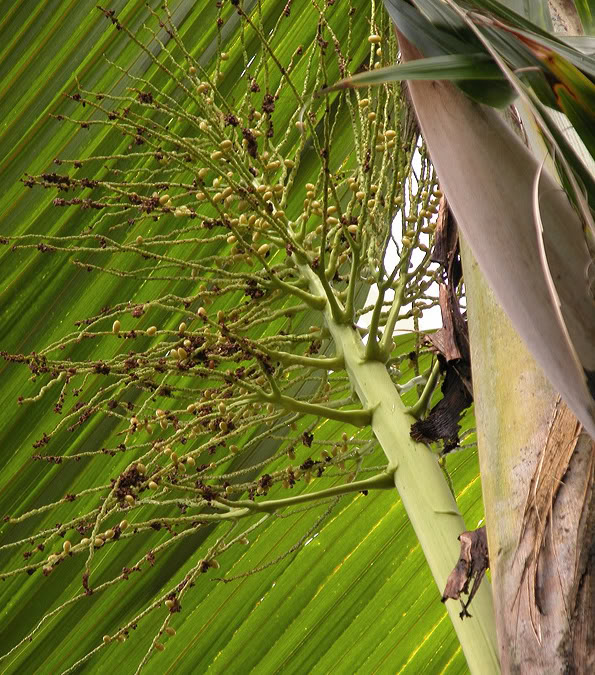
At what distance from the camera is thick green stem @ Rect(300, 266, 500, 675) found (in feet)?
3.09

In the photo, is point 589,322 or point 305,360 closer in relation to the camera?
point 589,322

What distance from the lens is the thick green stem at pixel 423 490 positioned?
3.09ft

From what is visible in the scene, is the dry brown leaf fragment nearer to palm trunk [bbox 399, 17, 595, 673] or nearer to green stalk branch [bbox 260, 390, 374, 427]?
palm trunk [bbox 399, 17, 595, 673]

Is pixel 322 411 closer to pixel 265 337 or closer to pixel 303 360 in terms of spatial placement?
pixel 303 360

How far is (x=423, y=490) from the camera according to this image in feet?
3.66

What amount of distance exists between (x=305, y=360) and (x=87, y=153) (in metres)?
1.17

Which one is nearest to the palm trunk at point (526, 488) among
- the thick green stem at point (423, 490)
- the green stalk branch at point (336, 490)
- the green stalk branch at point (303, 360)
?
the thick green stem at point (423, 490)

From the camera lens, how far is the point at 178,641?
214cm

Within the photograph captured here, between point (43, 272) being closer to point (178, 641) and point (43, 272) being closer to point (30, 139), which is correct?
point (30, 139)

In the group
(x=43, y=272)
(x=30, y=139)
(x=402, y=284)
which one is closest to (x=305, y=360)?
(x=402, y=284)

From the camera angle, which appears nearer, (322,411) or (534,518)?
(534,518)

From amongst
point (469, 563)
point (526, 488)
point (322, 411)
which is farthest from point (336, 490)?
point (526, 488)

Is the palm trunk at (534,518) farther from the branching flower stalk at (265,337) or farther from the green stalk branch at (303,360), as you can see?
the green stalk branch at (303,360)

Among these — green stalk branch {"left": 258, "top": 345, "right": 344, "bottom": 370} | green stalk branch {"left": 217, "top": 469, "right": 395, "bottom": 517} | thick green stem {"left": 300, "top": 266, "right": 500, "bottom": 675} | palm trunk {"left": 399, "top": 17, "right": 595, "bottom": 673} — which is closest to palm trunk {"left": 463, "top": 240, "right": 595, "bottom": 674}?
palm trunk {"left": 399, "top": 17, "right": 595, "bottom": 673}
